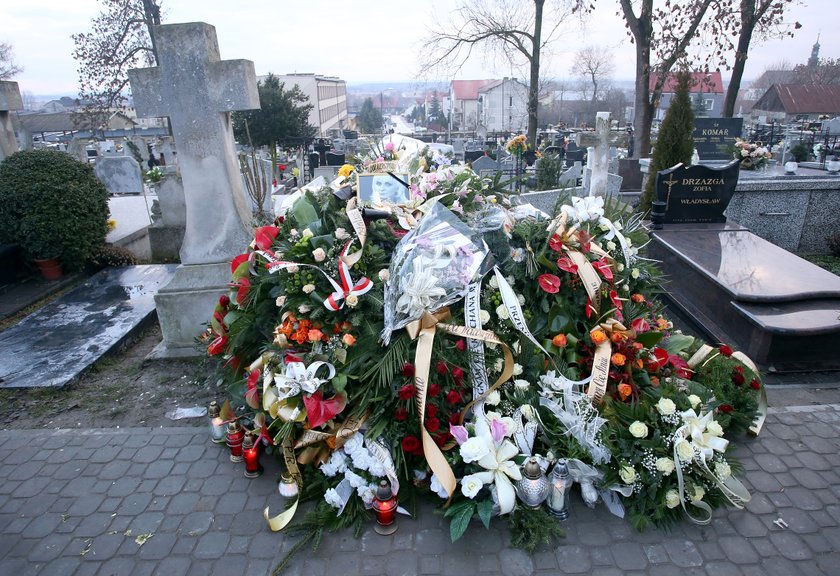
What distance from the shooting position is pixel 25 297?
6559 mm

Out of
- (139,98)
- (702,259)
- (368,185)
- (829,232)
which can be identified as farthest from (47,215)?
(829,232)

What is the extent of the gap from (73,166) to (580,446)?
749 cm

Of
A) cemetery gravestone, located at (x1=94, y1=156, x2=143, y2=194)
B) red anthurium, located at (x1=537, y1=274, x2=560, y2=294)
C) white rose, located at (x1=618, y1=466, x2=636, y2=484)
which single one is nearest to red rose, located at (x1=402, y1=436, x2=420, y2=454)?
white rose, located at (x1=618, y1=466, x2=636, y2=484)

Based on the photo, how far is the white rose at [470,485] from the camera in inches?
114

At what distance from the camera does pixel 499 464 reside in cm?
301

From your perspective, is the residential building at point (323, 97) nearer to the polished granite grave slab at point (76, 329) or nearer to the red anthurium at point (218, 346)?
the polished granite grave slab at point (76, 329)

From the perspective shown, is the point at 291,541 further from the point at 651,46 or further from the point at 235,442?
the point at 651,46

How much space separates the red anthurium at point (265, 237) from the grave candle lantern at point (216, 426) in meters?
1.20

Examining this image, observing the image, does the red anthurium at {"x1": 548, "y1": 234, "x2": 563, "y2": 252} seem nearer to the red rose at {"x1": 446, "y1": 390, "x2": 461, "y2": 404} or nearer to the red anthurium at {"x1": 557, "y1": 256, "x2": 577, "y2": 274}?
the red anthurium at {"x1": 557, "y1": 256, "x2": 577, "y2": 274}

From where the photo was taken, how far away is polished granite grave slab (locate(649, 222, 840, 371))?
178 inches

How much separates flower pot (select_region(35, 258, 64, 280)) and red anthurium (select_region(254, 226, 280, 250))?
4.68 m

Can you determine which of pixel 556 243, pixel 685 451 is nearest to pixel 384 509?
pixel 685 451

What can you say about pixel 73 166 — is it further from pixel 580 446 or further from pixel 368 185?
pixel 580 446

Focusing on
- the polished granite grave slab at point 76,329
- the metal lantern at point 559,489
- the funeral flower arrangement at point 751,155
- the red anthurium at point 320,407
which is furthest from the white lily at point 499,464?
the funeral flower arrangement at point 751,155
